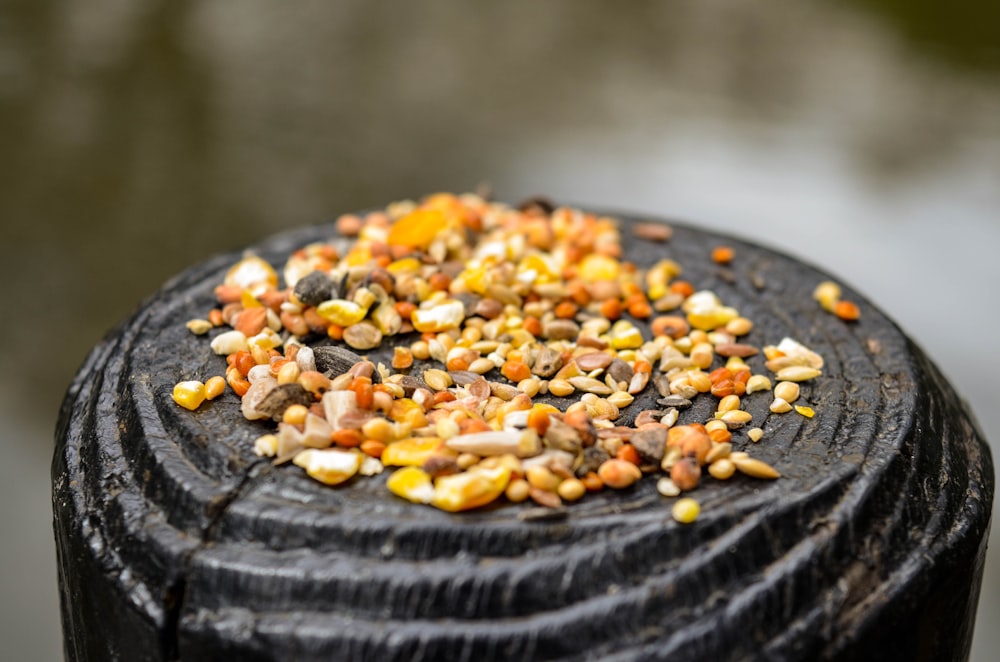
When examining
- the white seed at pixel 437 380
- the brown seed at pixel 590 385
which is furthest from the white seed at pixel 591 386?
the white seed at pixel 437 380

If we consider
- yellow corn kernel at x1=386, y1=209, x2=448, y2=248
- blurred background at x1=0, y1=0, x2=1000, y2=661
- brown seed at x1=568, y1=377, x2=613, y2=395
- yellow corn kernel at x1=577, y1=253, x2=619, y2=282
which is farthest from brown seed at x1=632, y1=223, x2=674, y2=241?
blurred background at x1=0, y1=0, x2=1000, y2=661

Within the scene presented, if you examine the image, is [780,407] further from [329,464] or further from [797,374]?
[329,464]

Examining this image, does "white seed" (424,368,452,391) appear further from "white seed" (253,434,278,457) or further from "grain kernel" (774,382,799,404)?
"grain kernel" (774,382,799,404)

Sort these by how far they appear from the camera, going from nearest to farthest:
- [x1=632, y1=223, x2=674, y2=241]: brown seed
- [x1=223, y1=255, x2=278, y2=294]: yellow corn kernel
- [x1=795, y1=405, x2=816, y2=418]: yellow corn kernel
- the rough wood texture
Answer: the rough wood texture → [x1=795, y1=405, x2=816, y2=418]: yellow corn kernel → [x1=223, y1=255, x2=278, y2=294]: yellow corn kernel → [x1=632, y1=223, x2=674, y2=241]: brown seed

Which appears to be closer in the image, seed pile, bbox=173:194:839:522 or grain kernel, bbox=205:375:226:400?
seed pile, bbox=173:194:839:522

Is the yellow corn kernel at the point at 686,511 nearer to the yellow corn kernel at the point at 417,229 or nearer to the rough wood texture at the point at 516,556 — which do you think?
the rough wood texture at the point at 516,556

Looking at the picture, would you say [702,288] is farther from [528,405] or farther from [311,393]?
[311,393]

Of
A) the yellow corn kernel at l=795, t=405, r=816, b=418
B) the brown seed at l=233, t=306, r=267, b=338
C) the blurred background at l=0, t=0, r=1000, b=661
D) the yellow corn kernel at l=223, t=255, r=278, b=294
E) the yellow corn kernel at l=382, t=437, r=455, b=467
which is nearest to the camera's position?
the yellow corn kernel at l=382, t=437, r=455, b=467

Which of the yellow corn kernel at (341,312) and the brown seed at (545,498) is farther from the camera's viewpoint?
the yellow corn kernel at (341,312)
